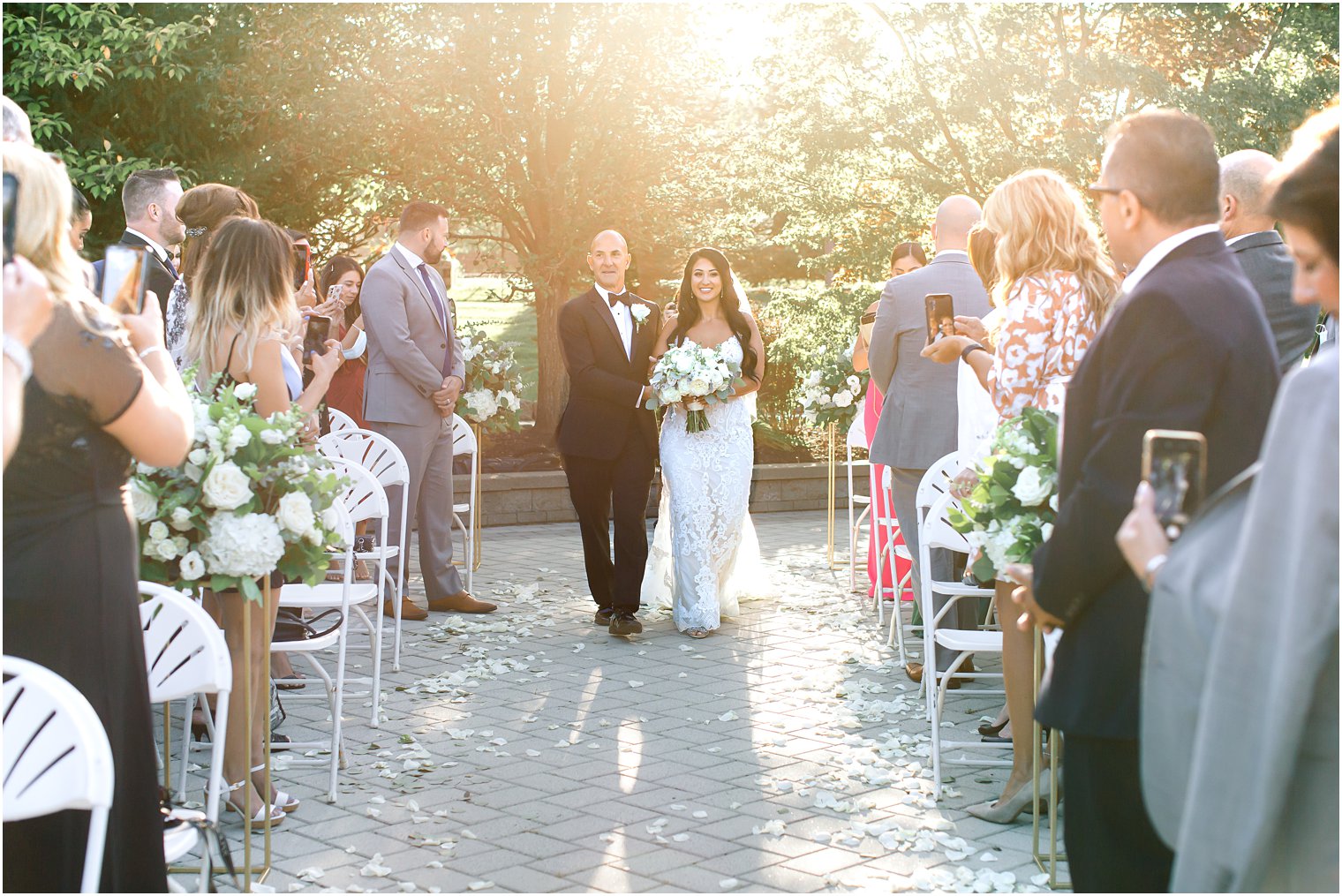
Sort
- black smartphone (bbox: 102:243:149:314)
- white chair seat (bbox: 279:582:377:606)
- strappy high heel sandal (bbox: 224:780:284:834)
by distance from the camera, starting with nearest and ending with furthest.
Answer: black smartphone (bbox: 102:243:149:314)
strappy high heel sandal (bbox: 224:780:284:834)
white chair seat (bbox: 279:582:377:606)

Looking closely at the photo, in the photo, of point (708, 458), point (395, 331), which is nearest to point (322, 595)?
point (395, 331)

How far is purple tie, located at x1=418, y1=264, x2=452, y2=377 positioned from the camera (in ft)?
27.2

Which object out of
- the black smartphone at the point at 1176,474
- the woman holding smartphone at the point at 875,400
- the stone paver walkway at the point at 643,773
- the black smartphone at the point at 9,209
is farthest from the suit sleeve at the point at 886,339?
the black smartphone at the point at 9,209

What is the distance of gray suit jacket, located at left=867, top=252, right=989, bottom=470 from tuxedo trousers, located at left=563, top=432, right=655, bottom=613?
1.74 meters

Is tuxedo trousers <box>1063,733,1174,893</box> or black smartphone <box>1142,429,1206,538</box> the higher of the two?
black smartphone <box>1142,429,1206,538</box>

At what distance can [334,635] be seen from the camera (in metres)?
5.06

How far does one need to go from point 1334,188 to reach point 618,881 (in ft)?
9.79

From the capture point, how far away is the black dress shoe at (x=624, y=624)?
7660mm

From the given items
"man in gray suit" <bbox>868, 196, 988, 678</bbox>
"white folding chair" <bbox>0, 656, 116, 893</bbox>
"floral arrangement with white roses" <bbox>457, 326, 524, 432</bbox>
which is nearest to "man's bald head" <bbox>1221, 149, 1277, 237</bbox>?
"man in gray suit" <bbox>868, 196, 988, 678</bbox>

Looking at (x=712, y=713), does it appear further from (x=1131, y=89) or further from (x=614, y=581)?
(x=1131, y=89)

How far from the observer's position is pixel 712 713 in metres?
6.12

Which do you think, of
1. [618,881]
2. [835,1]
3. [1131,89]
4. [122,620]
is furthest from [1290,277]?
[835,1]

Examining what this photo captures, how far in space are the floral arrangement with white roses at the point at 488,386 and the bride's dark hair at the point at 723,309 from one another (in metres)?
2.33

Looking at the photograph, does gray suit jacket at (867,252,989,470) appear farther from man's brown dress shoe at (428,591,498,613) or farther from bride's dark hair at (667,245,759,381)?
man's brown dress shoe at (428,591,498,613)
